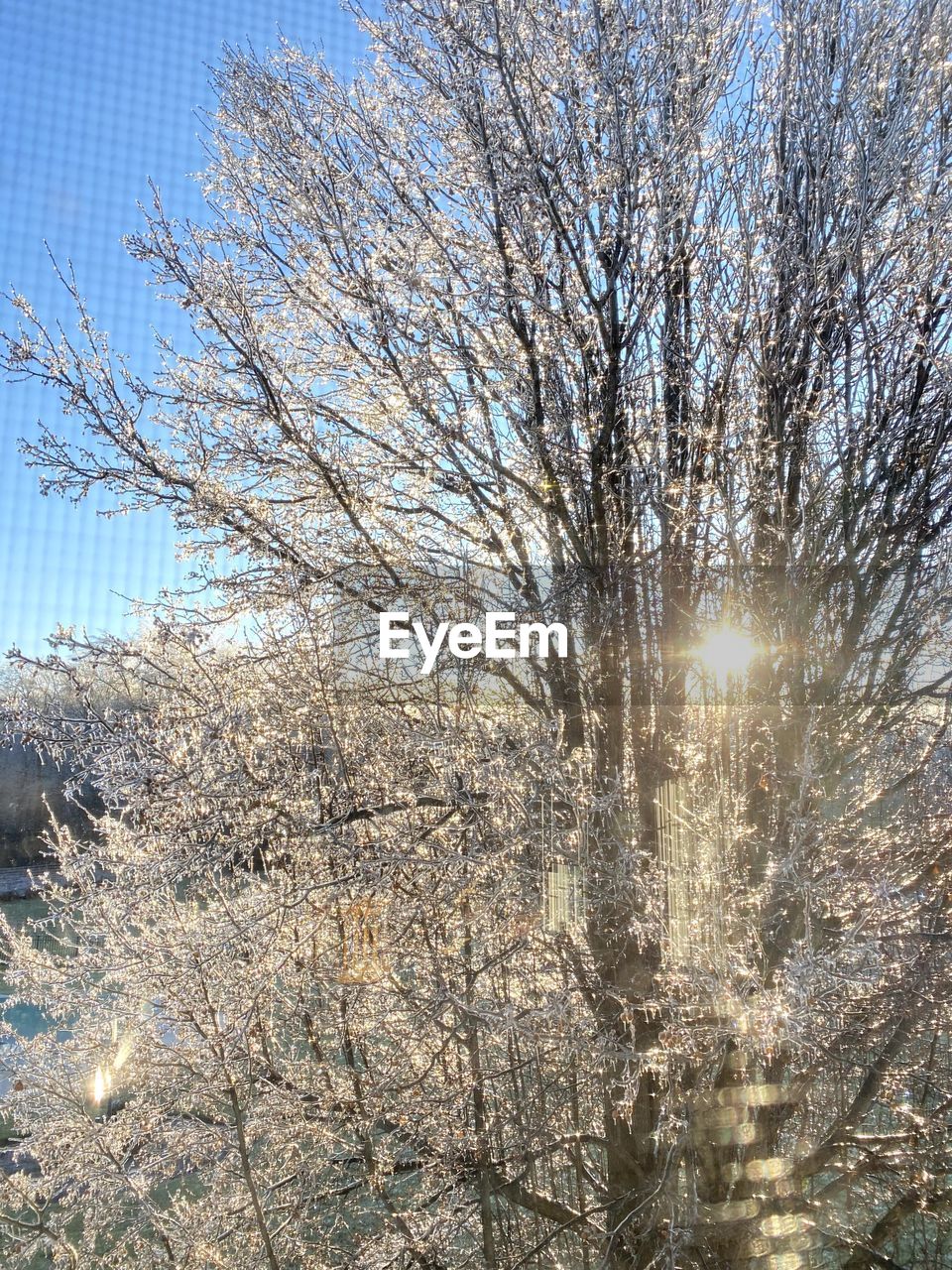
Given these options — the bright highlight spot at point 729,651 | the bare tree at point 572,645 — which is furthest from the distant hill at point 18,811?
the bright highlight spot at point 729,651

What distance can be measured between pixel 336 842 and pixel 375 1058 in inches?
78.3

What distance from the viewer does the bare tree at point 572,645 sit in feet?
12.7

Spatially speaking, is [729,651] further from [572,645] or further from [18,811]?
[18,811]

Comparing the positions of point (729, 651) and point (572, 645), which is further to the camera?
point (572, 645)

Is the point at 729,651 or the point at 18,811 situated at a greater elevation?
the point at 729,651

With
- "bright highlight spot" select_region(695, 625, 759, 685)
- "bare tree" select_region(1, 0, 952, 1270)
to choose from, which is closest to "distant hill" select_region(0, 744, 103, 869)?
"bare tree" select_region(1, 0, 952, 1270)

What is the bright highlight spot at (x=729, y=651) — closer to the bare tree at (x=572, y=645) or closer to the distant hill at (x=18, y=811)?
the bare tree at (x=572, y=645)

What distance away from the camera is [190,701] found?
169 inches

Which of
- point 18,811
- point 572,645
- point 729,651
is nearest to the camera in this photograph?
point 729,651

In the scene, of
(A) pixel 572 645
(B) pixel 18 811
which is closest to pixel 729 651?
(A) pixel 572 645

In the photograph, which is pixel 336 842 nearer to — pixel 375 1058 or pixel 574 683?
pixel 574 683

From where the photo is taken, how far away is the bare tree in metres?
3.87

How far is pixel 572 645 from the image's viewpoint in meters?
4.46

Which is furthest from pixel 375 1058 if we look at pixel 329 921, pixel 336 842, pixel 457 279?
pixel 457 279
